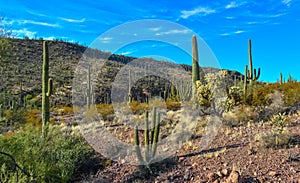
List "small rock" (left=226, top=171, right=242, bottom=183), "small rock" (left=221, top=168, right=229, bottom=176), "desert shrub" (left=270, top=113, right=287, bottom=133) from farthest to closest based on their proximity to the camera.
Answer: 1. "desert shrub" (left=270, top=113, right=287, bottom=133)
2. "small rock" (left=221, top=168, right=229, bottom=176)
3. "small rock" (left=226, top=171, right=242, bottom=183)

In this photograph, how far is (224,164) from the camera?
8.44 meters

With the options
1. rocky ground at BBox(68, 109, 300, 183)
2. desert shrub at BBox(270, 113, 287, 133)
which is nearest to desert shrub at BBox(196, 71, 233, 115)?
rocky ground at BBox(68, 109, 300, 183)

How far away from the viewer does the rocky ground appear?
770 centimetres

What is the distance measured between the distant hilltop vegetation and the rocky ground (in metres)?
18.0

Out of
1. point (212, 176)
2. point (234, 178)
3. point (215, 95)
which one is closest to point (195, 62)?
point (215, 95)

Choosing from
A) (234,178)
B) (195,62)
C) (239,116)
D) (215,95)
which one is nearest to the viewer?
(234,178)

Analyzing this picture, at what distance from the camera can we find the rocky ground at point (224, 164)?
7703mm

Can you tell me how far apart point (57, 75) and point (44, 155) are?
111ft

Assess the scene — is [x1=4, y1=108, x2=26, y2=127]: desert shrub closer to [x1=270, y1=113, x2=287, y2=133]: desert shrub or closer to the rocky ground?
the rocky ground

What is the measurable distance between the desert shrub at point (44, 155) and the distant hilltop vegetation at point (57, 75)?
62.6 ft

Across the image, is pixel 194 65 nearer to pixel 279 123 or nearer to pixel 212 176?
pixel 279 123

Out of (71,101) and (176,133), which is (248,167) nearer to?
(176,133)

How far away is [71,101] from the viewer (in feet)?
112

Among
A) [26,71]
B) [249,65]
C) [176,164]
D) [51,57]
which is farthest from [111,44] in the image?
[51,57]
